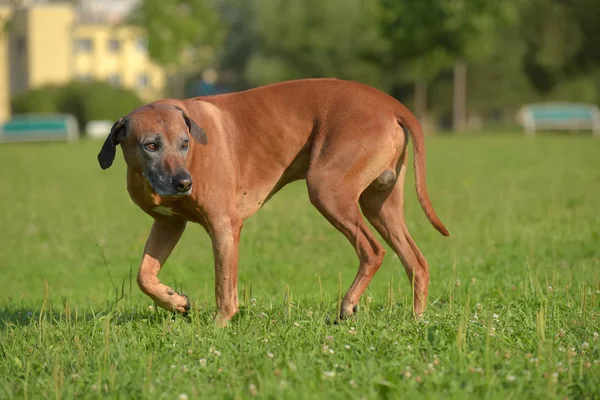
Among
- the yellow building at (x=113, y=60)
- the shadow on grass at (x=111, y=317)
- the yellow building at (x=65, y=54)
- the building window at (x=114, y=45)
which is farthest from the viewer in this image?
the building window at (x=114, y=45)

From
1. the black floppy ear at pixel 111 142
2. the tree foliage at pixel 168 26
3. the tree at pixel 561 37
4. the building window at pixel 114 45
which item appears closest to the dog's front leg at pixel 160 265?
the black floppy ear at pixel 111 142

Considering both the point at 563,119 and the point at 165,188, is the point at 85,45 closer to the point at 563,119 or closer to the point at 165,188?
the point at 563,119

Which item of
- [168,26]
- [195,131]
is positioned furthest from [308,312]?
[168,26]

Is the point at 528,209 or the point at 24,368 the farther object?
the point at 528,209

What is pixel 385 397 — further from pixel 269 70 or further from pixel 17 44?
pixel 17 44

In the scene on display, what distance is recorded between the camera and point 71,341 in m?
5.15

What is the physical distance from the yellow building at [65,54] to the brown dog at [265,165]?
57594 millimetres

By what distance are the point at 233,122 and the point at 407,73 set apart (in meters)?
49.5

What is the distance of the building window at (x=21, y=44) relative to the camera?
238ft

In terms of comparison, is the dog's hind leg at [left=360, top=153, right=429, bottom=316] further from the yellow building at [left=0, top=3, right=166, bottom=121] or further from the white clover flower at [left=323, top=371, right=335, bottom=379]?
the yellow building at [left=0, top=3, right=166, bottom=121]

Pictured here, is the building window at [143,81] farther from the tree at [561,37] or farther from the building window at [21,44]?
the tree at [561,37]

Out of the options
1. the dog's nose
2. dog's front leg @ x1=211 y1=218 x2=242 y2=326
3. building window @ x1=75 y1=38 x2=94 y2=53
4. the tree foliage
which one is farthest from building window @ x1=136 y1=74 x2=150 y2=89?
the dog's nose

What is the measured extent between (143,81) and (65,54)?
11.8m

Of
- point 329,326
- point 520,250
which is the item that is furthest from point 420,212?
point 329,326
